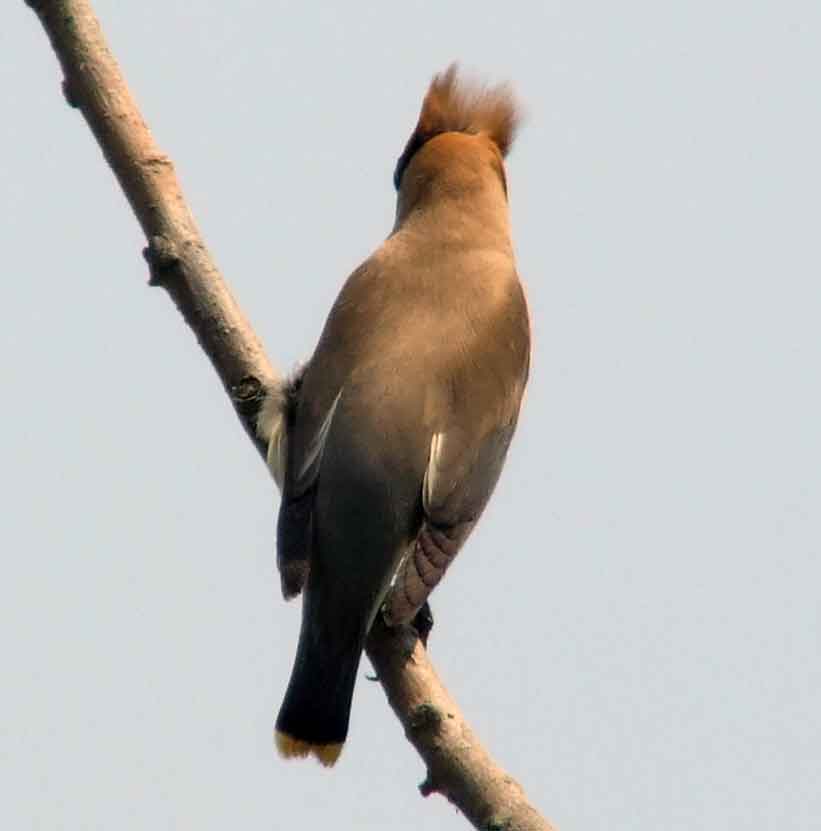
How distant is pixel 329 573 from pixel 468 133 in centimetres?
180

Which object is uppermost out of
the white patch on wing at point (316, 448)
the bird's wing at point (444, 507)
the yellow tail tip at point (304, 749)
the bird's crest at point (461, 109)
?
the bird's crest at point (461, 109)

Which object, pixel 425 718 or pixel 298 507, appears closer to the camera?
pixel 425 718

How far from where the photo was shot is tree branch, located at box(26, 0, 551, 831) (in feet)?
11.8

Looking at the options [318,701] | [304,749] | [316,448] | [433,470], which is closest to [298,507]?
[316,448]

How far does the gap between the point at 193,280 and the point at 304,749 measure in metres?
1.12

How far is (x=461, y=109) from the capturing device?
5.69 m

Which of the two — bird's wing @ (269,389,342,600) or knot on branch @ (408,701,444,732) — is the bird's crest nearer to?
bird's wing @ (269,389,342,600)

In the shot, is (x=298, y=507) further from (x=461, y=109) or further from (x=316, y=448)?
(x=461, y=109)

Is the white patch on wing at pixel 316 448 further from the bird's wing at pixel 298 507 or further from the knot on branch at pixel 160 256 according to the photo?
the knot on branch at pixel 160 256

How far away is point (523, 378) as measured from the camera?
198 inches

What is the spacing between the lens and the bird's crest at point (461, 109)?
569cm

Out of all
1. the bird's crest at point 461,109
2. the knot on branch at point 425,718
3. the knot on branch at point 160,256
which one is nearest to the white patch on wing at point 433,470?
the knot on branch at point 160,256

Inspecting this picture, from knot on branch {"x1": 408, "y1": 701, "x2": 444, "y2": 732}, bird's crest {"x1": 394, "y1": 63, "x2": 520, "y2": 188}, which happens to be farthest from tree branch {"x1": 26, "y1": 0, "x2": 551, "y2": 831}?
bird's crest {"x1": 394, "y1": 63, "x2": 520, "y2": 188}

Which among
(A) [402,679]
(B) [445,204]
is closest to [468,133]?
(B) [445,204]
